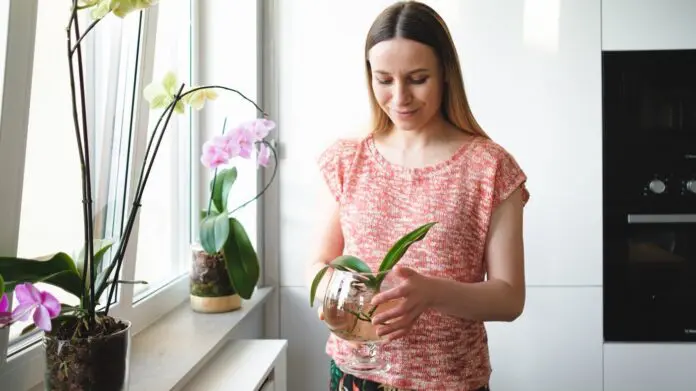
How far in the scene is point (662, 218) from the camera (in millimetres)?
2090

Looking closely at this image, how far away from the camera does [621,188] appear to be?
6.94 ft

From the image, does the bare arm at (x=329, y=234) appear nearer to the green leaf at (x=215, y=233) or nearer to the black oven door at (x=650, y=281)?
the green leaf at (x=215, y=233)

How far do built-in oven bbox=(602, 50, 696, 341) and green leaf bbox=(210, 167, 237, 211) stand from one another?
128 cm

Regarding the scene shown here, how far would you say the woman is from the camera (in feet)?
3.45

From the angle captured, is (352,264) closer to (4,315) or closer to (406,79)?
(406,79)

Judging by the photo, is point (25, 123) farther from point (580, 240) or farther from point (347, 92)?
point (580, 240)

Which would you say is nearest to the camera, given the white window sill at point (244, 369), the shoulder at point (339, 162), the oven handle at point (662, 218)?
the shoulder at point (339, 162)

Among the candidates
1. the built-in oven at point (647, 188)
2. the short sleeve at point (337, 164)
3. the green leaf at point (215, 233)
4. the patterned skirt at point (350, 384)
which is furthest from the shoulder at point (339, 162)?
the built-in oven at point (647, 188)

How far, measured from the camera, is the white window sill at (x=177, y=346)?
4.10 feet

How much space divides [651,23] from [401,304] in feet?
5.62

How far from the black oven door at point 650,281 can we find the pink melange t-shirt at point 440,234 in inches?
46.6

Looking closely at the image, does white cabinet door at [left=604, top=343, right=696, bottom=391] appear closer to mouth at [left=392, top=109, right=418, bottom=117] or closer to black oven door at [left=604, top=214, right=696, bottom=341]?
black oven door at [left=604, top=214, right=696, bottom=341]

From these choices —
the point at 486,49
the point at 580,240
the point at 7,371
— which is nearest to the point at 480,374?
the point at 7,371

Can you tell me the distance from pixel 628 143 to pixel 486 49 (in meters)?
0.59
